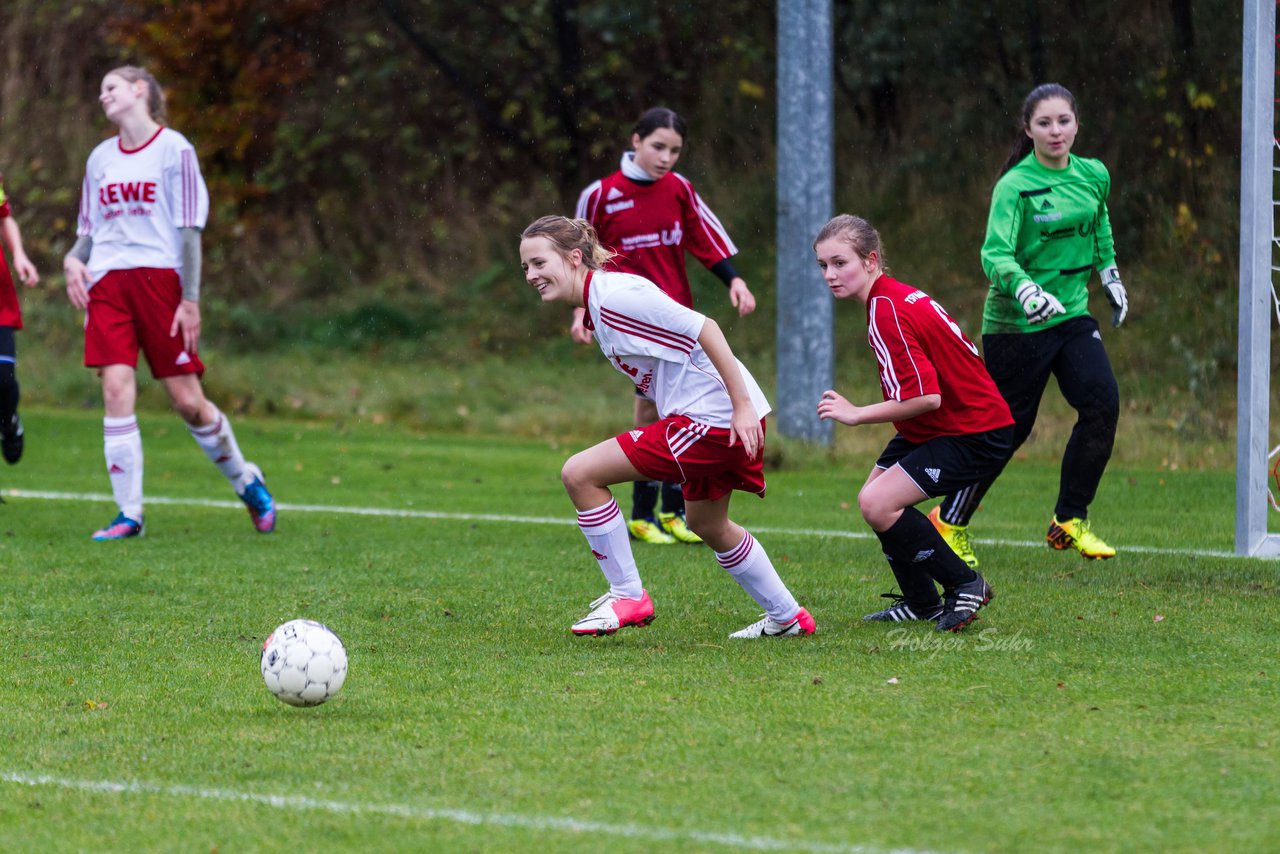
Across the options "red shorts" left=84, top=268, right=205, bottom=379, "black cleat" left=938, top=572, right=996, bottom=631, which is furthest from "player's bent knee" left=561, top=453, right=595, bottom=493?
"red shorts" left=84, top=268, right=205, bottom=379

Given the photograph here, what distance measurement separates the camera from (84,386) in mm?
16484

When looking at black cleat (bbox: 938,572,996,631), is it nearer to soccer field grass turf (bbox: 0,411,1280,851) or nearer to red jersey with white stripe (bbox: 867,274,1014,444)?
soccer field grass turf (bbox: 0,411,1280,851)

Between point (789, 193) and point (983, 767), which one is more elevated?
point (789, 193)

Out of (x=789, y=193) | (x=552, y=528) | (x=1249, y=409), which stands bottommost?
(x=552, y=528)

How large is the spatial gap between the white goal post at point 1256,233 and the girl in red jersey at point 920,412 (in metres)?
1.64

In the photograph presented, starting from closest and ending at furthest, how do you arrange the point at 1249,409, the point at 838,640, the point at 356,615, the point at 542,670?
1. the point at 542,670
2. the point at 838,640
3. the point at 356,615
4. the point at 1249,409

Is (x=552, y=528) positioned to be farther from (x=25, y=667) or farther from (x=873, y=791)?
(x=873, y=791)

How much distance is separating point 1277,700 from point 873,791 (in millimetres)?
1459

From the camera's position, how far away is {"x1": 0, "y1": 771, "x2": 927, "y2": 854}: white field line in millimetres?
3236

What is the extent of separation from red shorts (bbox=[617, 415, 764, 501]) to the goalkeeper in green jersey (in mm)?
1630

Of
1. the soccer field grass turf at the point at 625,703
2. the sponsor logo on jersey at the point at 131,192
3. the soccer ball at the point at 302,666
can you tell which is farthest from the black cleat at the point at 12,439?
the soccer ball at the point at 302,666

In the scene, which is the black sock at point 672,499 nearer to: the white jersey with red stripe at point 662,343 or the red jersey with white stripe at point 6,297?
the white jersey with red stripe at point 662,343

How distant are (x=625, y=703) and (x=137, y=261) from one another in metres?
4.54

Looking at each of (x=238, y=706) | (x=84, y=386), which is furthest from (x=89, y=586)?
(x=84, y=386)
